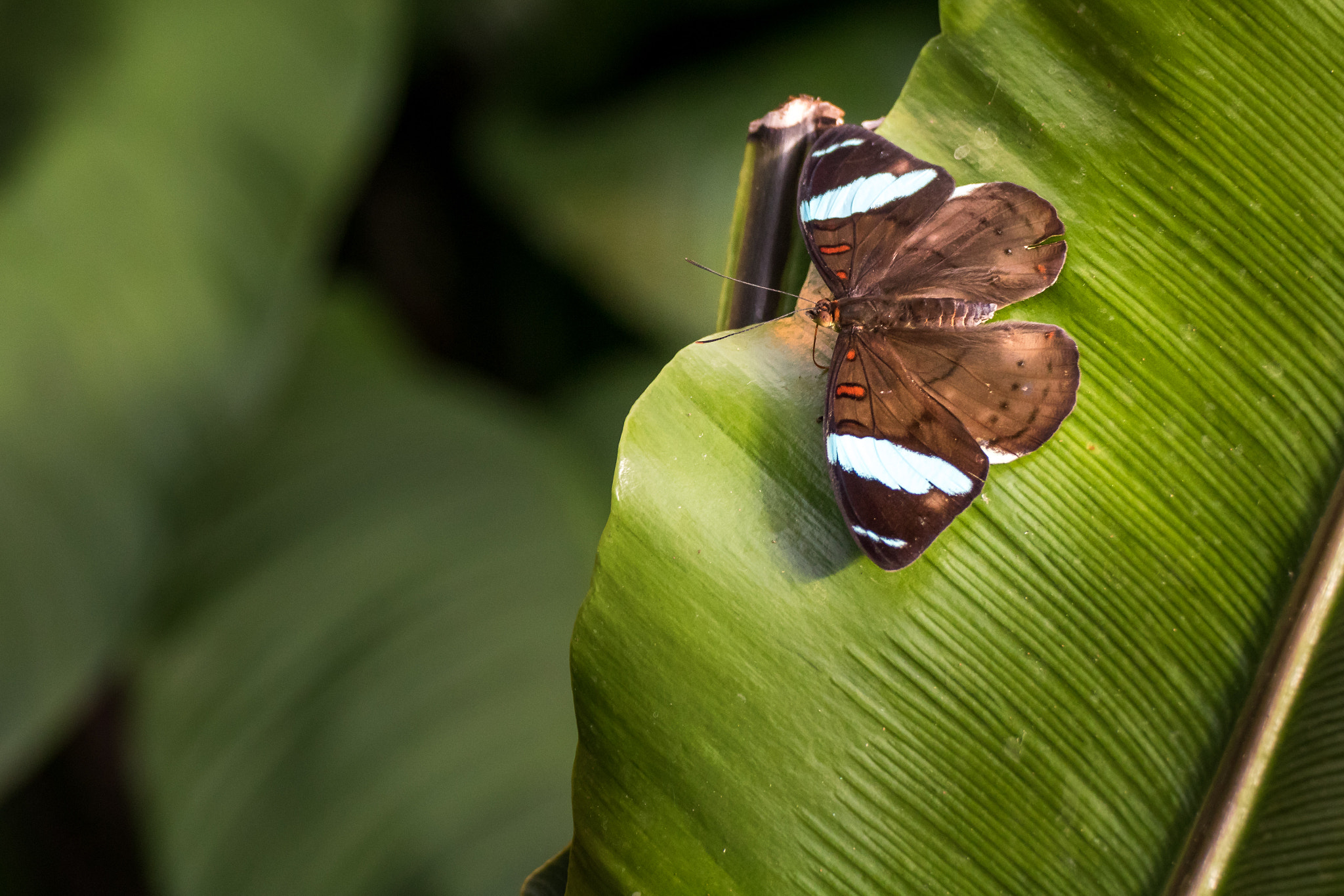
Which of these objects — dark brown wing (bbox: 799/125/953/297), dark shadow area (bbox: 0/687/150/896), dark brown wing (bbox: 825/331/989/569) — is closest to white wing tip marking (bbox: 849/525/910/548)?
dark brown wing (bbox: 825/331/989/569)

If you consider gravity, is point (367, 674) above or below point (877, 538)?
below

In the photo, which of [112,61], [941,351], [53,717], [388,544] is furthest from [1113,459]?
[112,61]

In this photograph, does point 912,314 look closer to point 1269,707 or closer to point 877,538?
point 877,538

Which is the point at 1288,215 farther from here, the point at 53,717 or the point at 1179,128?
the point at 53,717

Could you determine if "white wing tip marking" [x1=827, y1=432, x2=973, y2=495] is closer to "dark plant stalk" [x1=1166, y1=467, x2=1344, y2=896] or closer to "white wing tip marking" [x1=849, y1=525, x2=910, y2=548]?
"white wing tip marking" [x1=849, y1=525, x2=910, y2=548]

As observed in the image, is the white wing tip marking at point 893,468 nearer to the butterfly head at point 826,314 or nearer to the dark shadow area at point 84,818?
the butterfly head at point 826,314

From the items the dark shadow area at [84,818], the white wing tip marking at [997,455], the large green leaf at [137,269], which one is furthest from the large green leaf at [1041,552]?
the dark shadow area at [84,818]

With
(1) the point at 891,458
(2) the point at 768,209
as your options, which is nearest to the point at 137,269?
(2) the point at 768,209
